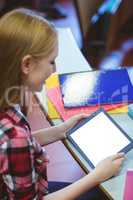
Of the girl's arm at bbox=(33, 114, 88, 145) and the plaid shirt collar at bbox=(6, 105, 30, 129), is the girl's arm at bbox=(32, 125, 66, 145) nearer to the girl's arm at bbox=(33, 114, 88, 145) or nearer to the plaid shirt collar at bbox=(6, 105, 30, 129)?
the girl's arm at bbox=(33, 114, 88, 145)

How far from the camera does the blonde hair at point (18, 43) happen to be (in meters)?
1.07

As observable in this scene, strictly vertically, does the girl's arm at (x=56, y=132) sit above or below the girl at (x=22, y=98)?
below

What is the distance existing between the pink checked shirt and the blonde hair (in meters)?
0.07

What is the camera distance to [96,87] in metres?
1.56

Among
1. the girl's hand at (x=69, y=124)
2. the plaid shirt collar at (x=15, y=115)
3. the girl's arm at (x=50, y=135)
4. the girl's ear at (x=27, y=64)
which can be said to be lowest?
the girl's arm at (x=50, y=135)

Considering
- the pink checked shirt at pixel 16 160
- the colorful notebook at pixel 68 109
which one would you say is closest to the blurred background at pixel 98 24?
the colorful notebook at pixel 68 109

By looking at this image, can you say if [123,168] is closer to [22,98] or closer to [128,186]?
[128,186]

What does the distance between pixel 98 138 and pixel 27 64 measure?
0.37 m

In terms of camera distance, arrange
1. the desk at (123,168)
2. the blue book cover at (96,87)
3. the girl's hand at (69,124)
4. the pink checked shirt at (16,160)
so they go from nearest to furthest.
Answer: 1. the pink checked shirt at (16,160)
2. the desk at (123,168)
3. the girl's hand at (69,124)
4. the blue book cover at (96,87)

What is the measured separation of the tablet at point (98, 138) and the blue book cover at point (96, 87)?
0.12 meters

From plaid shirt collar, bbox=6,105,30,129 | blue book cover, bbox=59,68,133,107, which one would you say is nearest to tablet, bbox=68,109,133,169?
blue book cover, bbox=59,68,133,107

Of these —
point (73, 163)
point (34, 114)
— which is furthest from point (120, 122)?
point (34, 114)

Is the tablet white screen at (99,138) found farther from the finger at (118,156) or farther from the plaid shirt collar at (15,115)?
the plaid shirt collar at (15,115)

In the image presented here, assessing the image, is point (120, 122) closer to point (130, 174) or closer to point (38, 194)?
point (130, 174)
